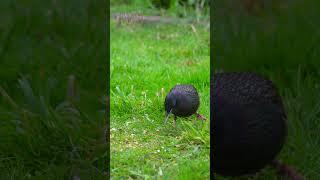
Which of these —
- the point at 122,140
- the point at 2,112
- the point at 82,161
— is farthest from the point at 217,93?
the point at 2,112

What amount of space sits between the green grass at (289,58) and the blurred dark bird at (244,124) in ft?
0.48

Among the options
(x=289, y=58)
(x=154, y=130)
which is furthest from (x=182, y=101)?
(x=289, y=58)

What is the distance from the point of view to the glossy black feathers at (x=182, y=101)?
149 cm

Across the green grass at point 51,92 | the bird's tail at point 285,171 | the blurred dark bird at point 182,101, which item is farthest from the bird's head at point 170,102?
the bird's tail at point 285,171

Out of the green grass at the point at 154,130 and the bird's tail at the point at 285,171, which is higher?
the green grass at the point at 154,130

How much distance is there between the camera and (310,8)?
2830 millimetres

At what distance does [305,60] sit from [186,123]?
109 centimetres

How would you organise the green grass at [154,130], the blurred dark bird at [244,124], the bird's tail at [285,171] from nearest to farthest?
the green grass at [154,130] < the blurred dark bird at [244,124] < the bird's tail at [285,171]

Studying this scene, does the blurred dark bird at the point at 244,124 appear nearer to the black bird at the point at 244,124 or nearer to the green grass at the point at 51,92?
the black bird at the point at 244,124

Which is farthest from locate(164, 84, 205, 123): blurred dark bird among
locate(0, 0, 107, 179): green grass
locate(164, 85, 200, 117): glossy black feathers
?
locate(0, 0, 107, 179): green grass

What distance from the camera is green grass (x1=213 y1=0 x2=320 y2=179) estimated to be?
6.33 ft

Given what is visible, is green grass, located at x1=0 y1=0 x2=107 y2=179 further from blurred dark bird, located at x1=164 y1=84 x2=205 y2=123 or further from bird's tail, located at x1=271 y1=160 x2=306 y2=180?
bird's tail, located at x1=271 y1=160 x2=306 y2=180

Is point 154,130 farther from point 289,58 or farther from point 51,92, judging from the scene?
point 289,58

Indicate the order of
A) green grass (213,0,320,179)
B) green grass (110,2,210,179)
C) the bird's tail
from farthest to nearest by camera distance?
green grass (213,0,320,179) → the bird's tail → green grass (110,2,210,179)
